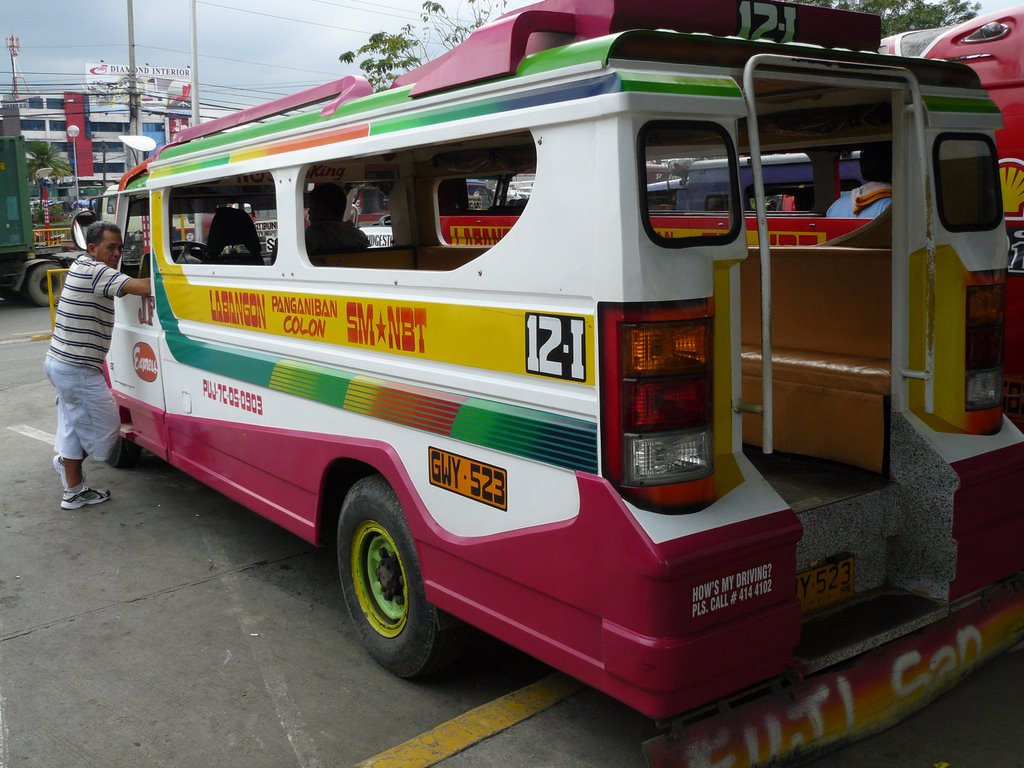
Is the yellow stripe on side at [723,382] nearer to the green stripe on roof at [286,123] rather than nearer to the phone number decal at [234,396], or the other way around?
the green stripe on roof at [286,123]

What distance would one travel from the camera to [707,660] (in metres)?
2.57

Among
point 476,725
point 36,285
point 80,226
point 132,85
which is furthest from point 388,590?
point 132,85

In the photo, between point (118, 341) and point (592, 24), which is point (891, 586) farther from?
point (118, 341)

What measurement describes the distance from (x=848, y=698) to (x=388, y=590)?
1726 mm

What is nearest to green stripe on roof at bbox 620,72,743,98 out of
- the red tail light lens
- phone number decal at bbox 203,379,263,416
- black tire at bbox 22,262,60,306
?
the red tail light lens

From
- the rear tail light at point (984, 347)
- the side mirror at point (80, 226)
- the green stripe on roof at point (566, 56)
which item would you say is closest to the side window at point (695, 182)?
the green stripe on roof at point (566, 56)

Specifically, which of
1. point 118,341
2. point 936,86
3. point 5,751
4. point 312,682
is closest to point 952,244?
point 936,86

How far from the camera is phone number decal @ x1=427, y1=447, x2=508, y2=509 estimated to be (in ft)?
9.87

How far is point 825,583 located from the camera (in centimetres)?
315

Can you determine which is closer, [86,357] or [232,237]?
[232,237]

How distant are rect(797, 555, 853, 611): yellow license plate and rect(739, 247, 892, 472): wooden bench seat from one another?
0.43m

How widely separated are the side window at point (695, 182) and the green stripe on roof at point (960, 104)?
911mm

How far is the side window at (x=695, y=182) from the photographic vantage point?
Answer: 252 cm

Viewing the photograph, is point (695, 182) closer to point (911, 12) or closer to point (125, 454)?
point (125, 454)
